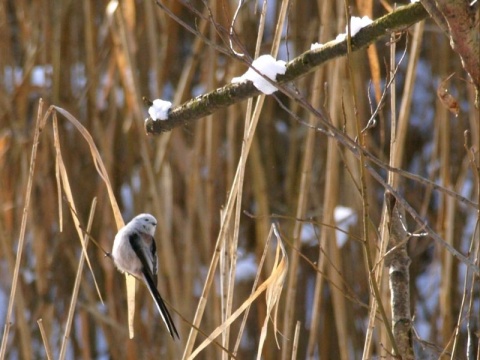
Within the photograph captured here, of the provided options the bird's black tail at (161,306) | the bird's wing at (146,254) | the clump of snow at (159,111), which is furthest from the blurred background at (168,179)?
the clump of snow at (159,111)

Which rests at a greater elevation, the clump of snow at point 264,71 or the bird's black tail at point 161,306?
the clump of snow at point 264,71

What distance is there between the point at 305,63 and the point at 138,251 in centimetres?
56

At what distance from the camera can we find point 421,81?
2.64 m

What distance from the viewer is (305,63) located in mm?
786

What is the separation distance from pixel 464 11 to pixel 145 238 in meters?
0.85

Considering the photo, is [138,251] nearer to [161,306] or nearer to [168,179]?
[161,306]

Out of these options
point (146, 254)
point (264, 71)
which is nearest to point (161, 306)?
point (146, 254)

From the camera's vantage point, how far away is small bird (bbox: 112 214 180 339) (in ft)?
3.96

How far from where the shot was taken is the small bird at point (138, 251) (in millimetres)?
1207

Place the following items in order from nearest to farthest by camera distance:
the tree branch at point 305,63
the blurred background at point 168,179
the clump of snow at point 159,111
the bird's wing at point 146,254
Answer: the tree branch at point 305,63 → the clump of snow at point 159,111 → the bird's wing at point 146,254 → the blurred background at point 168,179

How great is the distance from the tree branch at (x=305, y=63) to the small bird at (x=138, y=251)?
0.34 meters

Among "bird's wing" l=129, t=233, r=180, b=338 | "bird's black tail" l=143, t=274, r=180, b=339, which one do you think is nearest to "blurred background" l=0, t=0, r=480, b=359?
"bird's wing" l=129, t=233, r=180, b=338

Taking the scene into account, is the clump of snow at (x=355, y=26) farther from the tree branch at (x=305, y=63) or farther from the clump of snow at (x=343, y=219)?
the clump of snow at (x=343, y=219)

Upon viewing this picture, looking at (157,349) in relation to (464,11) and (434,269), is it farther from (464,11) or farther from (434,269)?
(464,11)
